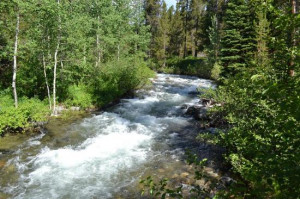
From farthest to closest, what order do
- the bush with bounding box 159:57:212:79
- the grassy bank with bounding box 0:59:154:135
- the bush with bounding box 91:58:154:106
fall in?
the bush with bounding box 159:57:212:79 < the bush with bounding box 91:58:154:106 < the grassy bank with bounding box 0:59:154:135

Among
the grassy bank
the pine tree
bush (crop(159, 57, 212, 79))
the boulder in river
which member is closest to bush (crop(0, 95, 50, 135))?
the grassy bank

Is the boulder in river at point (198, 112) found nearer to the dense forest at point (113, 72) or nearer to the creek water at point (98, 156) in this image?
the creek water at point (98, 156)

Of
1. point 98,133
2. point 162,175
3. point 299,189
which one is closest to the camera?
point 299,189

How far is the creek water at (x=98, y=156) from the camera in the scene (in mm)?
8047

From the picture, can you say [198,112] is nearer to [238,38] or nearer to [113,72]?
[238,38]

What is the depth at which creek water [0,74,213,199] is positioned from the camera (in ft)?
26.4

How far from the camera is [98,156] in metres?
10.4

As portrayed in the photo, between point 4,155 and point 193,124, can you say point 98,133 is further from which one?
point 193,124

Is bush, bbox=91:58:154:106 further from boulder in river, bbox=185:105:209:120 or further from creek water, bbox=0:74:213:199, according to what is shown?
boulder in river, bbox=185:105:209:120

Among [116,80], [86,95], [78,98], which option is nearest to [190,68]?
[116,80]

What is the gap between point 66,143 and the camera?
11539 millimetres

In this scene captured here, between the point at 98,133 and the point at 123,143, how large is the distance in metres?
1.95

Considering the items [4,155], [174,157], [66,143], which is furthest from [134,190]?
[4,155]

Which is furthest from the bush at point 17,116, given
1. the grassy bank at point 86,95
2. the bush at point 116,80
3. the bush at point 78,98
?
the bush at point 116,80
